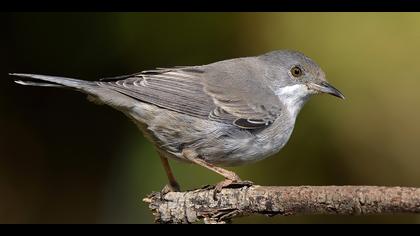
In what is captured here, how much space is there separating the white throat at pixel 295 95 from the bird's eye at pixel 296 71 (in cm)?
10

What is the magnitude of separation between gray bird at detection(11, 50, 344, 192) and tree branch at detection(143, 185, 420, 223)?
0.46 metres

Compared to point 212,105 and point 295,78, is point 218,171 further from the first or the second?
point 295,78

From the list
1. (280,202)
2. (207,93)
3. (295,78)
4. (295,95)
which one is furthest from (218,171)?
(295,78)

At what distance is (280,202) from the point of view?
12.9 ft

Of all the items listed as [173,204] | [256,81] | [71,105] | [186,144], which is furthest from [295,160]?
[71,105]

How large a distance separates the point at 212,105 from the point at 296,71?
938 mm

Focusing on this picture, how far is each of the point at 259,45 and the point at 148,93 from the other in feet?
5.41

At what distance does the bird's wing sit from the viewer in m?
5.19

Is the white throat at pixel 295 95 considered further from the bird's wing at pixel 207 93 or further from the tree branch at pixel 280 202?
the tree branch at pixel 280 202

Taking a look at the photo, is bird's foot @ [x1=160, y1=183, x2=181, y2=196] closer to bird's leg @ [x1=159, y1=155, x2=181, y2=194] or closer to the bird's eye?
bird's leg @ [x1=159, y1=155, x2=181, y2=194]

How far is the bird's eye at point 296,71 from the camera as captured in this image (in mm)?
5723

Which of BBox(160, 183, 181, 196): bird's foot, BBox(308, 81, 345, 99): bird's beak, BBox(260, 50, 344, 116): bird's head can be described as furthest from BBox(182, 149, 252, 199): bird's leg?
BBox(308, 81, 345, 99): bird's beak

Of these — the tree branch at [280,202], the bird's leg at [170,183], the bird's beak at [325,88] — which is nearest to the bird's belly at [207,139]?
the bird's leg at [170,183]

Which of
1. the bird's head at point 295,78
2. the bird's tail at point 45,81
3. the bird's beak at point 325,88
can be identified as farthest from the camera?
the bird's head at point 295,78
